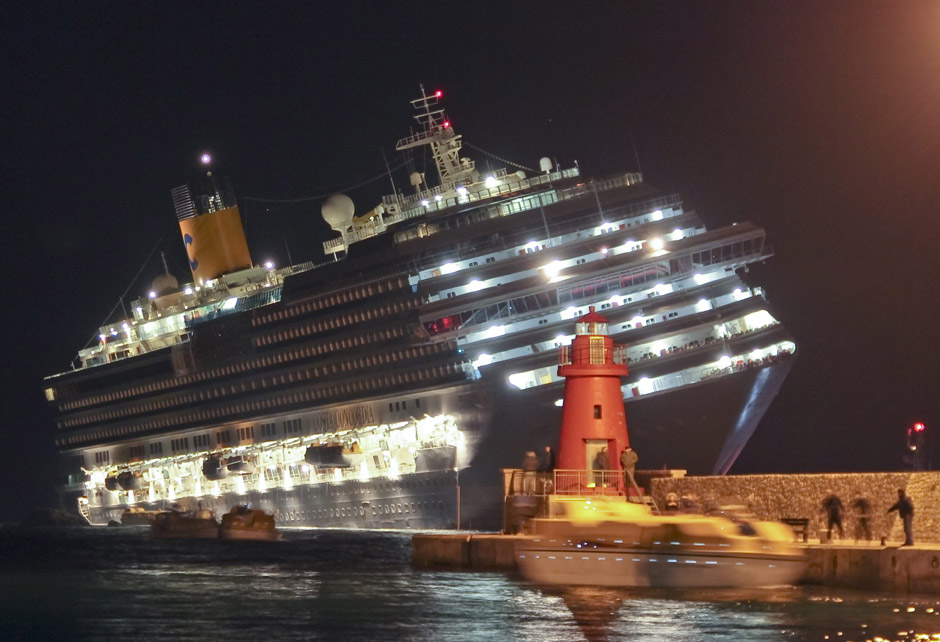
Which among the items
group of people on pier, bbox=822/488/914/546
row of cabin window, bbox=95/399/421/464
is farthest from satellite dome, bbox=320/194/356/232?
group of people on pier, bbox=822/488/914/546

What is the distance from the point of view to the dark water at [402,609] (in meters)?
21.7

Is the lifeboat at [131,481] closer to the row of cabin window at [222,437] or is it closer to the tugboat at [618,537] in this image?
the row of cabin window at [222,437]

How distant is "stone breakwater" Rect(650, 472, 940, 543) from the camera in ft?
83.8

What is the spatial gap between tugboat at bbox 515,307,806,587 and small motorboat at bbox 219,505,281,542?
23.0 meters

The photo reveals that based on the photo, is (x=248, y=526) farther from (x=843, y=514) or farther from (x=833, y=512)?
(x=833, y=512)

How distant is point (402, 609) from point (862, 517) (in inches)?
310

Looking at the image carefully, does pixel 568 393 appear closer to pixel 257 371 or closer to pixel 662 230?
pixel 662 230

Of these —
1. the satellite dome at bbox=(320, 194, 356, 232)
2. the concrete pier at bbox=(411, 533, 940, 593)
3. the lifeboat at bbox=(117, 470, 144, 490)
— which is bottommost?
the concrete pier at bbox=(411, 533, 940, 593)

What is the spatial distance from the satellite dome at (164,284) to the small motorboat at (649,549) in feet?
172

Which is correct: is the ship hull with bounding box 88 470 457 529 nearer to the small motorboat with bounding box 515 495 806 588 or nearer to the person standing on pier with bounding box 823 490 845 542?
the small motorboat with bounding box 515 495 806 588

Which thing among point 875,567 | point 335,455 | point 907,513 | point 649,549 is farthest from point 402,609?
point 335,455

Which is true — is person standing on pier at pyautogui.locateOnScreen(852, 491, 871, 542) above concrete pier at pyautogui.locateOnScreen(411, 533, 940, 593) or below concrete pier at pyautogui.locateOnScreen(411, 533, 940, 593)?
above

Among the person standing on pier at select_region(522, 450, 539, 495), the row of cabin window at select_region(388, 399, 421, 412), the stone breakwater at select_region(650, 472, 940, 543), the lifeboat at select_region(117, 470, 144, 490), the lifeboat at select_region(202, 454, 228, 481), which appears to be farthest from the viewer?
the lifeboat at select_region(117, 470, 144, 490)

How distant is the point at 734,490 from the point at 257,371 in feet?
127
